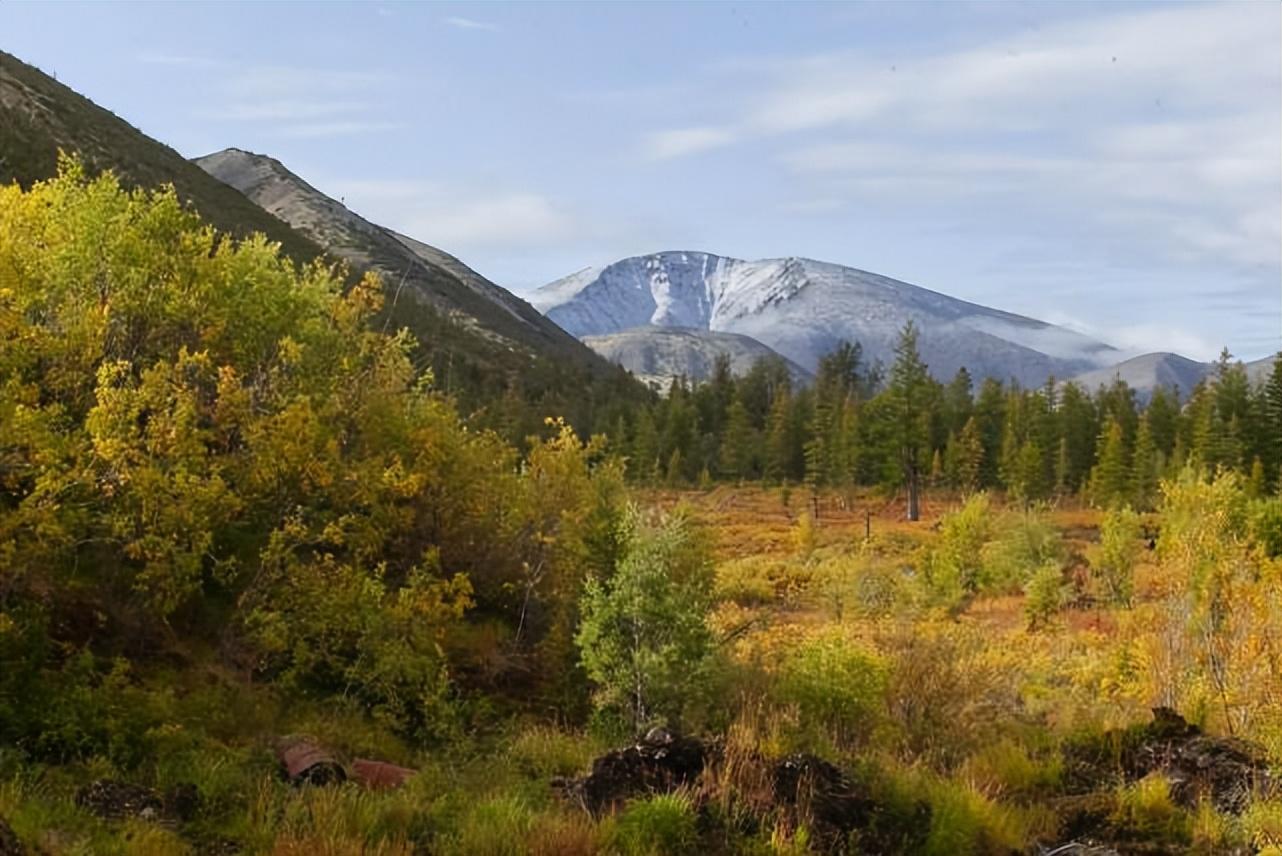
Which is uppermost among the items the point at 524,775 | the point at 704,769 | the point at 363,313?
the point at 363,313

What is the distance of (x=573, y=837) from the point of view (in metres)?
7.40

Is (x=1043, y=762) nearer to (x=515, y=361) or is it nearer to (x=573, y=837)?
(x=573, y=837)

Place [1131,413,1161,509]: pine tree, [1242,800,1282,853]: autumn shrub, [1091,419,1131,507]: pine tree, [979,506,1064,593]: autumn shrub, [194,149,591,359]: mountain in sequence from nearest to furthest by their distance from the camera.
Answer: [1242,800,1282,853]: autumn shrub
[979,506,1064,593]: autumn shrub
[1131,413,1161,509]: pine tree
[1091,419,1131,507]: pine tree
[194,149,591,359]: mountain

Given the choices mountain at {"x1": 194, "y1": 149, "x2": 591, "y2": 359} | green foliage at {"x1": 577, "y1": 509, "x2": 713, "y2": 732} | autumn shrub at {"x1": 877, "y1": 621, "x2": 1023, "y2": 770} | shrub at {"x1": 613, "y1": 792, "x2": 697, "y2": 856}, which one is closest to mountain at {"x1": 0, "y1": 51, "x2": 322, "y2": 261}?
mountain at {"x1": 194, "y1": 149, "x2": 591, "y2": 359}

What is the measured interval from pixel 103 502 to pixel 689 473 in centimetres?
6988

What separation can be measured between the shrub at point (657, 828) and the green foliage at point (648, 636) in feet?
11.8

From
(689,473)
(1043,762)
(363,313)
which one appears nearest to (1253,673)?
(1043,762)

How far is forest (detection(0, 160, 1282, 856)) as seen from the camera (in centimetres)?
838

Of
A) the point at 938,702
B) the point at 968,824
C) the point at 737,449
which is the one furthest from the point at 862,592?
the point at 737,449

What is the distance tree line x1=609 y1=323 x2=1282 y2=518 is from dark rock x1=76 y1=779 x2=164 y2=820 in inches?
1891

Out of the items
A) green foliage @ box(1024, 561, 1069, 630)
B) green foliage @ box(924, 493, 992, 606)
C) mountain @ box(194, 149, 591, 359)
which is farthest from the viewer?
mountain @ box(194, 149, 591, 359)

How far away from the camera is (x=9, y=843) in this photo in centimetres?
599

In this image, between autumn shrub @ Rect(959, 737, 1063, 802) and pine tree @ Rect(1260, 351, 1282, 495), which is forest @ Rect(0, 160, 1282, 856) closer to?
autumn shrub @ Rect(959, 737, 1063, 802)

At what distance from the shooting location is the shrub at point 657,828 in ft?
24.8
